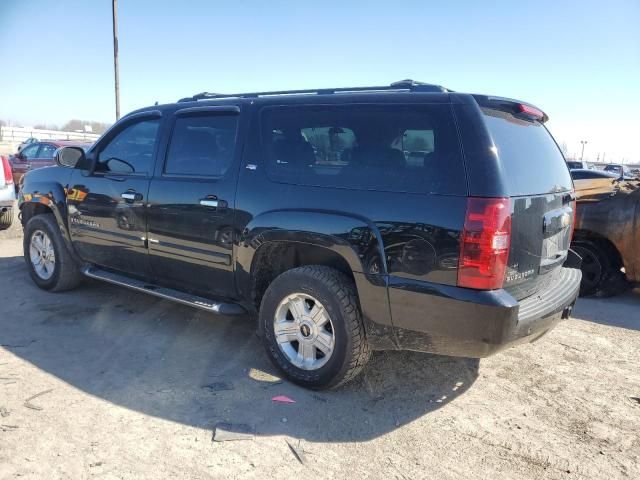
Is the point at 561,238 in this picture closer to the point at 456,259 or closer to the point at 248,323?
the point at 456,259

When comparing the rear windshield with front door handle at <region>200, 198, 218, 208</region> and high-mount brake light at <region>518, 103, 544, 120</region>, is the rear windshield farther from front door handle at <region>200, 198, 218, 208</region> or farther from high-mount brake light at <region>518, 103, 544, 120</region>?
front door handle at <region>200, 198, 218, 208</region>

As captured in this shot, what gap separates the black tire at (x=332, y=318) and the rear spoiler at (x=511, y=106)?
4.48 feet

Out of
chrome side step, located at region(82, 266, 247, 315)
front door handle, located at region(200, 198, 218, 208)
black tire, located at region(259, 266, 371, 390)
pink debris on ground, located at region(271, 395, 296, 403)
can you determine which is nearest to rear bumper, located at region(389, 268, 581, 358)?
black tire, located at region(259, 266, 371, 390)

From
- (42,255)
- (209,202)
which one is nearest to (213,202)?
(209,202)

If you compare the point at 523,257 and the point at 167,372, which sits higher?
the point at 523,257

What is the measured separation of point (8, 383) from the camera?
10.9ft

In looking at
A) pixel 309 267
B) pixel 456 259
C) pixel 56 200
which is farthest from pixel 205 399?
pixel 56 200

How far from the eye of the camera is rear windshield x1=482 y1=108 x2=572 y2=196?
2826mm

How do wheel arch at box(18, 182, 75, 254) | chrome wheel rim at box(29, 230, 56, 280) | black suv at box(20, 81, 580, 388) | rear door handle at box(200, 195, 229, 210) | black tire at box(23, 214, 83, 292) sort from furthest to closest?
chrome wheel rim at box(29, 230, 56, 280), black tire at box(23, 214, 83, 292), wheel arch at box(18, 182, 75, 254), rear door handle at box(200, 195, 229, 210), black suv at box(20, 81, 580, 388)

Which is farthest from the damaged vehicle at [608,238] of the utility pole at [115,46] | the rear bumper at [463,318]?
the utility pole at [115,46]

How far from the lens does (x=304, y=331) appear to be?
11.0ft

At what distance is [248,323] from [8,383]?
1923 millimetres

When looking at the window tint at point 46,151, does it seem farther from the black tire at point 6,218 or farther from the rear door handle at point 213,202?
the rear door handle at point 213,202

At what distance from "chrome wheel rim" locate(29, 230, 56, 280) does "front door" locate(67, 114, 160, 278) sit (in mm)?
545
